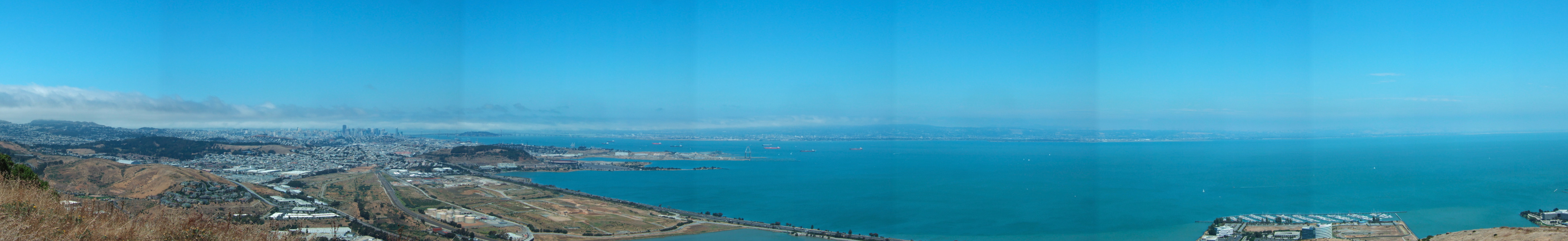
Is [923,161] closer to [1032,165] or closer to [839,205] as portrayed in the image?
[1032,165]

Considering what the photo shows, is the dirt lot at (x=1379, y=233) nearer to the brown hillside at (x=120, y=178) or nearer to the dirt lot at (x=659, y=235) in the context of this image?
the dirt lot at (x=659, y=235)

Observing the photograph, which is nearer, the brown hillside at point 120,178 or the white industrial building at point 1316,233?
the white industrial building at point 1316,233

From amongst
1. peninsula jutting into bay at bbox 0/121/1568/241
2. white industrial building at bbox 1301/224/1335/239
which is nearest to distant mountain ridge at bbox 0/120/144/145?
peninsula jutting into bay at bbox 0/121/1568/241

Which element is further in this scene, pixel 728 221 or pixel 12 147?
pixel 12 147

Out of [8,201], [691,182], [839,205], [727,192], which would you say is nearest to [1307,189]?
[839,205]

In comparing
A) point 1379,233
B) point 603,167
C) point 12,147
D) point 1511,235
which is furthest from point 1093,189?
point 12,147

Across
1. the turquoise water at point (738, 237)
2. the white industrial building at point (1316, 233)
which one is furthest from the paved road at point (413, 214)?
the white industrial building at point (1316, 233)

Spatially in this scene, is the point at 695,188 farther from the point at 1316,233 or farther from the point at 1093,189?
the point at 1316,233
